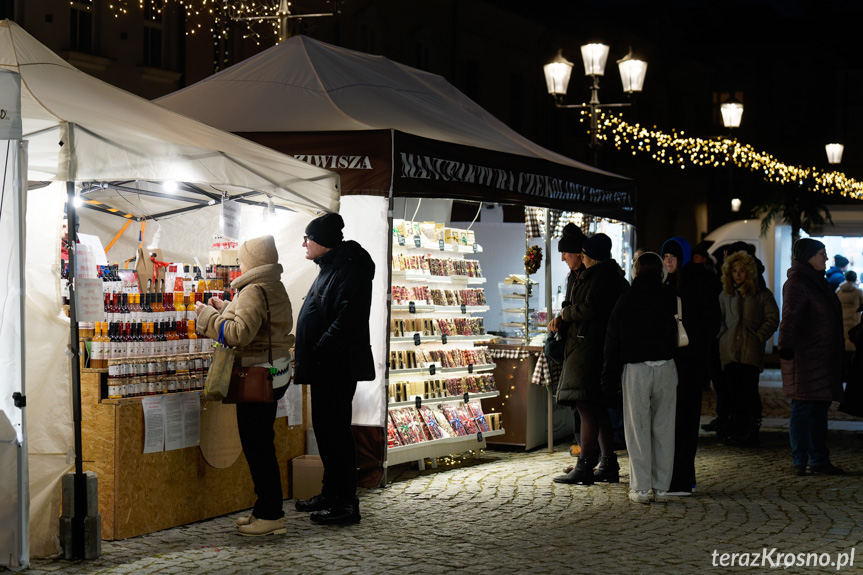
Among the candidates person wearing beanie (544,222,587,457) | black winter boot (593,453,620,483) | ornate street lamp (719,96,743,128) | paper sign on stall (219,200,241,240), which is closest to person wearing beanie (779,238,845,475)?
black winter boot (593,453,620,483)

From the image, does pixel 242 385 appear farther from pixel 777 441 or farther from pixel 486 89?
pixel 486 89

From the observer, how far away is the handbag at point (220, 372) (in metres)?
6.91

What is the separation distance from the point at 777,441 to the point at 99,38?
13.7 m

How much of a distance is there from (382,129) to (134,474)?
10.8 feet

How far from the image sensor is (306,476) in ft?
27.0

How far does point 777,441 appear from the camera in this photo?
11.9 meters

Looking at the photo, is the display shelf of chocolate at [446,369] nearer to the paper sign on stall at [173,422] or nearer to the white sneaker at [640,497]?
the white sneaker at [640,497]

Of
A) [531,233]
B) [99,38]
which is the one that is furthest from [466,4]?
[531,233]

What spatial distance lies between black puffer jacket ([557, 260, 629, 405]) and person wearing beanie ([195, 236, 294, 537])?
2780mm

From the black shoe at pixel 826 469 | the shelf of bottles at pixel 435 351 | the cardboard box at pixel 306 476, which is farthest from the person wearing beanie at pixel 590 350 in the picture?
the cardboard box at pixel 306 476

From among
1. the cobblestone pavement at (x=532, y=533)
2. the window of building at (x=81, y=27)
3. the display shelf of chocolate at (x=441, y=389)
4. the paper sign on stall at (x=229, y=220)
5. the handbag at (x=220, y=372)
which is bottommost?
the cobblestone pavement at (x=532, y=533)

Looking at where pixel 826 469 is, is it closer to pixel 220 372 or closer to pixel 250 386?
pixel 250 386

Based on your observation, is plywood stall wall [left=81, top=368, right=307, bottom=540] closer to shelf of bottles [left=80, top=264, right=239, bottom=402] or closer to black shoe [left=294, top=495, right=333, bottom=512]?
shelf of bottles [left=80, top=264, right=239, bottom=402]

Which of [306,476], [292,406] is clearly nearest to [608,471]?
[306,476]
